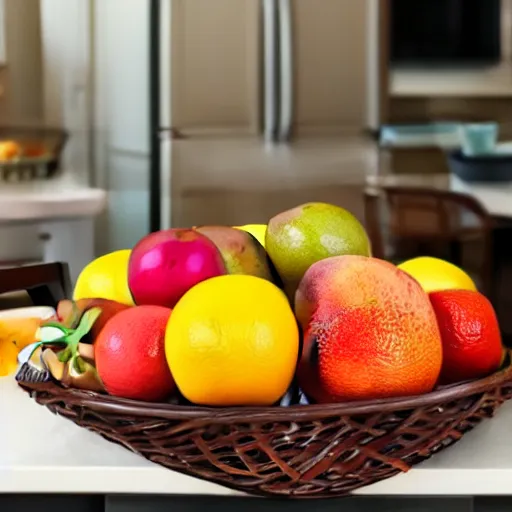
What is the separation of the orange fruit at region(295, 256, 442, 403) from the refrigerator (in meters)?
2.22

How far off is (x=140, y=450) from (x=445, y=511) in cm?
19

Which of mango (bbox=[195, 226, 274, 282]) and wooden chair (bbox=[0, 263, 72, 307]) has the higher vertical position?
mango (bbox=[195, 226, 274, 282])

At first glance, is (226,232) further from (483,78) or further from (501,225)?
(483,78)

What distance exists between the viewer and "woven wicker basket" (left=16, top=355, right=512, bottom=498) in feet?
1.49

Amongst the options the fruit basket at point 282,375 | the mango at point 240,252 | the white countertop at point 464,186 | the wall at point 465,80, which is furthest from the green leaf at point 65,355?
the wall at point 465,80

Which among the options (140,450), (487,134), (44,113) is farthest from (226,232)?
(487,134)

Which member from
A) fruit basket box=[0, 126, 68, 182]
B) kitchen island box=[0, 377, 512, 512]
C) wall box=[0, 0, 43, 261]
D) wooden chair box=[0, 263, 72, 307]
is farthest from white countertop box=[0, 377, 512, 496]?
wall box=[0, 0, 43, 261]

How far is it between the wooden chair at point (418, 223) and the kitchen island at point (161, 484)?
225 centimetres

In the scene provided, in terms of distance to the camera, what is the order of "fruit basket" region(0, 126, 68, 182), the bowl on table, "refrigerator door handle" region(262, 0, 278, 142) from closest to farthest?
"fruit basket" region(0, 126, 68, 182) < "refrigerator door handle" region(262, 0, 278, 142) < the bowl on table

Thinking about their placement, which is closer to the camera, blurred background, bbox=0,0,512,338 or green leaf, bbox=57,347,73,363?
green leaf, bbox=57,347,73,363

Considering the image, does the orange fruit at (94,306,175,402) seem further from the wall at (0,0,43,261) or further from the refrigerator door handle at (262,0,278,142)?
the wall at (0,0,43,261)

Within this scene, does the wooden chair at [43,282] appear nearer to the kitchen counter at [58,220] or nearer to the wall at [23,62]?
the kitchen counter at [58,220]

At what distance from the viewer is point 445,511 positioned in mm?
524

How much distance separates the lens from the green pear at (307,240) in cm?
57
